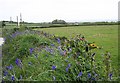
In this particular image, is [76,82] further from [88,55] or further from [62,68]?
[88,55]

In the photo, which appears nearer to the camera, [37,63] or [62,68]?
[62,68]

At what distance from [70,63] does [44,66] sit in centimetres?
50

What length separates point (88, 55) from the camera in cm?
619

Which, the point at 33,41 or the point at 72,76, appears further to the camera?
the point at 33,41

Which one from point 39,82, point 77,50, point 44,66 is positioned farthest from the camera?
point 77,50

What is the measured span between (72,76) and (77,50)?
1783mm

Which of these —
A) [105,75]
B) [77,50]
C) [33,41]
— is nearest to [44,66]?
[105,75]

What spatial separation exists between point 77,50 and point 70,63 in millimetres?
1430

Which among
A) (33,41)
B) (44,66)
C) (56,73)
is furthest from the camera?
(33,41)

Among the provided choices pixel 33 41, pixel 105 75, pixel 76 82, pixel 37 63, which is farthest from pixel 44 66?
pixel 33 41

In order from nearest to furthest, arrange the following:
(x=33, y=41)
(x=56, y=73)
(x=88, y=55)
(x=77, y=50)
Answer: (x=56, y=73), (x=88, y=55), (x=77, y=50), (x=33, y=41)

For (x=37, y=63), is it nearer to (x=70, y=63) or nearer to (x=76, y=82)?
(x=70, y=63)

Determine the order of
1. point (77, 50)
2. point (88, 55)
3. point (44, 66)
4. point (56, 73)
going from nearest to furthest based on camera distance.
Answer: point (56, 73)
point (44, 66)
point (88, 55)
point (77, 50)

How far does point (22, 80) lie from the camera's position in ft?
16.3
